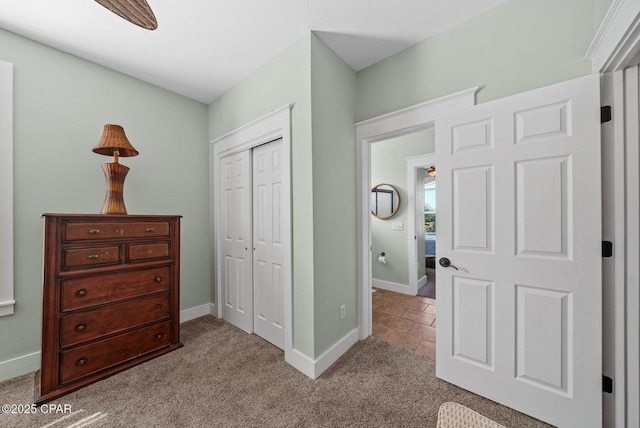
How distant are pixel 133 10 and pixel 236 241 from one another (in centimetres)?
203

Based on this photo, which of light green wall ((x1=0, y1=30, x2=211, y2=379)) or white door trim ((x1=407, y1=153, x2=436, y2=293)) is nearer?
light green wall ((x1=0, y1=30, x2=211, y2=379))

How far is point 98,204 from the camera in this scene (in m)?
2.26

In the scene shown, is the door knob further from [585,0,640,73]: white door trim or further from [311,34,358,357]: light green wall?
[585,0,640,73]: white door trim

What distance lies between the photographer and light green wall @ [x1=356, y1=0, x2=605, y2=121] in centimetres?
143

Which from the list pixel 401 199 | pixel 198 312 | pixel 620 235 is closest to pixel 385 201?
pixel 401 199

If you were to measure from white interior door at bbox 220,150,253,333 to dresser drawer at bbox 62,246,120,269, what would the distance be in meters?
1.03

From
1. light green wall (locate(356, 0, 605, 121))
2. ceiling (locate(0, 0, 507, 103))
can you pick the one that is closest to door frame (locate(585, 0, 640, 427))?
light green wall (locate(356, 0, 605, 121))

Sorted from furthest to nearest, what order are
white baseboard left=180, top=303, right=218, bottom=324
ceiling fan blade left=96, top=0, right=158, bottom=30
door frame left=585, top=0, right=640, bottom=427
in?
white baseboard left=180, top=303, right=218, bottom=324
door frame left=585, top=0, right=640, bottom=427
ceiling fan blade left=96, top=0, right=158, bottom=30

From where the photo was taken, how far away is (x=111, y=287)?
1883mm

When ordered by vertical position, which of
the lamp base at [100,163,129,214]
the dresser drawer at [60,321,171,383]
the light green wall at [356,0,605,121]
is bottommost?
the dresser drawer at [60,321,171,383]

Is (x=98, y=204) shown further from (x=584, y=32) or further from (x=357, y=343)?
(x=584, y=32)

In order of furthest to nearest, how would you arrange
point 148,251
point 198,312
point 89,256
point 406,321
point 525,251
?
point 198,312
point 406,321
point 148,251
point 89,256
point 525,251

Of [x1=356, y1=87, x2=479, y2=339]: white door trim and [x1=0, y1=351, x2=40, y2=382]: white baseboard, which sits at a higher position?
[x1=356, y1=87, x2=479, y2=339]: white door trim

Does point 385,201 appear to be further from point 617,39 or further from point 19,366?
point 19,366
